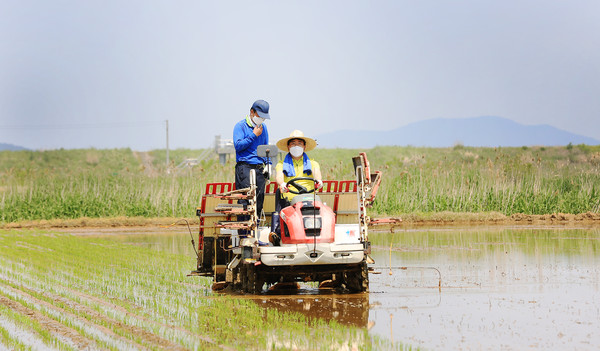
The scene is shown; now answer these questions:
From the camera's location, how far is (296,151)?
11891 millimetres

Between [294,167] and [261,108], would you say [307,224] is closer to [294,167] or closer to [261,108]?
[294,167]

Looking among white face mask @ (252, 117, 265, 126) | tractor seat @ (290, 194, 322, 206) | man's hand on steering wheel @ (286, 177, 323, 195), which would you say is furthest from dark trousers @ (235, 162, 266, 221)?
tractor seat @ (290, 194, 322, 206)

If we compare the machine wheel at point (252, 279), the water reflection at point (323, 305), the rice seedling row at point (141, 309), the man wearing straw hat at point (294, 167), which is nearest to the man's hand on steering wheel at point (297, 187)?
the man wearing straw hat at point (294, 167)

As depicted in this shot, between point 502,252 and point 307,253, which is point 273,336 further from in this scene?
point 502,252

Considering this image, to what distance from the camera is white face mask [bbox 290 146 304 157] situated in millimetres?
11883

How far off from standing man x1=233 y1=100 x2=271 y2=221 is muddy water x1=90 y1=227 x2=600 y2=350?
1722 millimetres

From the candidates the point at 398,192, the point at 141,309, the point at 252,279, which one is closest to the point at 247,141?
the point at 252,279

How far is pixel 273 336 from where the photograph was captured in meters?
8.62

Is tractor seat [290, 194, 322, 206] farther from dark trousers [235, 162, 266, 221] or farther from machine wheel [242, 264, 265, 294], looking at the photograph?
dark trousers [235, 162, 266, 221]

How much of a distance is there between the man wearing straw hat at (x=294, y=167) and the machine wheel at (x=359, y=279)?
133 centimetres

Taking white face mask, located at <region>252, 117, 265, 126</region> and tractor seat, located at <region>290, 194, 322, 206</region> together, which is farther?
white face mask, located at <region>252, 117, 265, 126</region>

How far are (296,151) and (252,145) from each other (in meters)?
1.15

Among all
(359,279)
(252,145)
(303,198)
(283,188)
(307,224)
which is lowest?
(359,279)

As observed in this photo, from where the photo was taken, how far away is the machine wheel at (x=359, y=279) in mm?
11539
